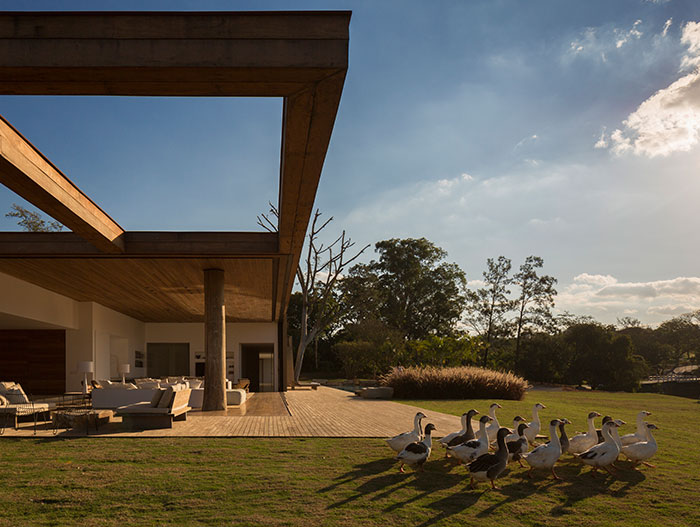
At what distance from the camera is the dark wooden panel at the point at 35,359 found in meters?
19.4

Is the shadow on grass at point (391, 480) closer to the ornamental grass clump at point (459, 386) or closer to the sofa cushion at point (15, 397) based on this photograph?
the sofa cushion at point (15, 397)

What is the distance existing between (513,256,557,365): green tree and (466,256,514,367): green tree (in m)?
0.72

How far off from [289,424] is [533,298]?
106 feet

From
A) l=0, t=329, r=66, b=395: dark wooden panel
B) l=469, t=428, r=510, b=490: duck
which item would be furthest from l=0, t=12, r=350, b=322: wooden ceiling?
l=0, t=329, r=66, b=395: dark wooden panel

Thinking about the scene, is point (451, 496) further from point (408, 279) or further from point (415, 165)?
point (408, 279)

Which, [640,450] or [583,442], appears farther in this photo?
[583,442]

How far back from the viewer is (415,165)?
1766cm

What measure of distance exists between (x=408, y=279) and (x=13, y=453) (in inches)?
1481

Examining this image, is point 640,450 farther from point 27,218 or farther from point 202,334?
point 27,218

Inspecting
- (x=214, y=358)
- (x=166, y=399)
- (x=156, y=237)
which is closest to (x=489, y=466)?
(x=166, y=399)

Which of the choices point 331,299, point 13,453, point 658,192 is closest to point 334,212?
point 331,299

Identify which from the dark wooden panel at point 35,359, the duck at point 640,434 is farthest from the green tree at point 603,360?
the duck at point 640,434

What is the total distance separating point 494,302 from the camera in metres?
40.7

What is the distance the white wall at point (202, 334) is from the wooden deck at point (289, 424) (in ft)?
39.1
